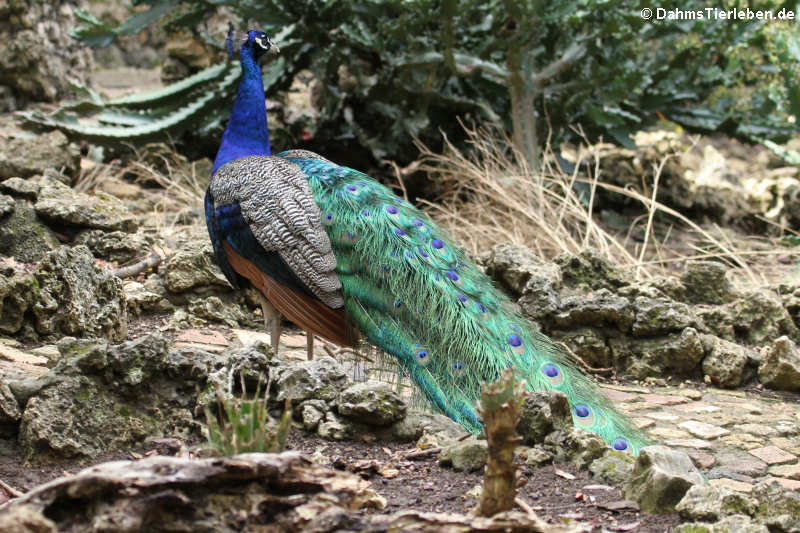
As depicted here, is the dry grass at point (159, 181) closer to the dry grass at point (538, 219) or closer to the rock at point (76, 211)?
the rock at point (76, 211)

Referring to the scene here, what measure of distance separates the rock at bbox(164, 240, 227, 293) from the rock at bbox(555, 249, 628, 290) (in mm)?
1814

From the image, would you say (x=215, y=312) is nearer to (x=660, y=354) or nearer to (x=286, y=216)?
(x=286, y=216)

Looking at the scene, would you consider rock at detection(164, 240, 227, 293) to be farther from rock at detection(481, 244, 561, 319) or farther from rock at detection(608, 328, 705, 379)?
rock at detection(608, 328, 705, 379)

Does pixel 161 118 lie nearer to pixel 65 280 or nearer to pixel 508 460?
pixel 65 280

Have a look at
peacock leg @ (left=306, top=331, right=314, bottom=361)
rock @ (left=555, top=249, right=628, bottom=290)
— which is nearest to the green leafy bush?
rock @ (left=555, top=249, right=628, bottom=290)

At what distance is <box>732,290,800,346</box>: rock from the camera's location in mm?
4691

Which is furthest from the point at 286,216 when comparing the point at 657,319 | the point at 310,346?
the point at 657,319

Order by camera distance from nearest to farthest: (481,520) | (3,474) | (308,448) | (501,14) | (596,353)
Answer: (481,520)
(3,474)
(308,448)
(596,353)
(501,14)

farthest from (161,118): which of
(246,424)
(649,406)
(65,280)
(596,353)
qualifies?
(246,424)

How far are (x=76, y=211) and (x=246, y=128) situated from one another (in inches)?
38.9

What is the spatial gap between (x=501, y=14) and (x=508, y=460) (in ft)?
18.7

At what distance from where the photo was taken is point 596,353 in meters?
4.39

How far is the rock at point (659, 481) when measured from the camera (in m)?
2.33

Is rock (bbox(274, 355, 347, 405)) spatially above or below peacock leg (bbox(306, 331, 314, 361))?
above
